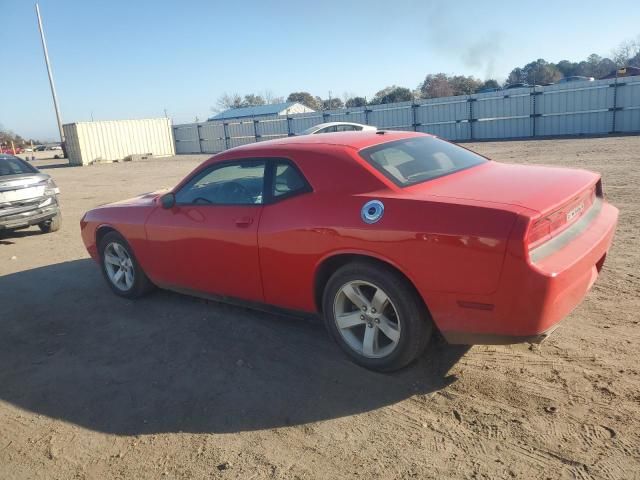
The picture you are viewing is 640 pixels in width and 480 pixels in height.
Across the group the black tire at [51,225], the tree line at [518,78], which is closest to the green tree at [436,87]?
the tree line at [518,78]

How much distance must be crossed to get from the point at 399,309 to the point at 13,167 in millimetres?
9142

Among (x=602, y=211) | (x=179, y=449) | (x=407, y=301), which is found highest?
(x=602, y=211)

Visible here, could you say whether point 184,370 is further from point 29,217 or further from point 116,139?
point 116,139

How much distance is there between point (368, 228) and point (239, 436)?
1.49 meters

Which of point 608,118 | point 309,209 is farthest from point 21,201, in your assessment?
point 608,118

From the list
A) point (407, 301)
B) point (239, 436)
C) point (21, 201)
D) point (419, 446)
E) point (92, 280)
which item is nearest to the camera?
point (419, 446)

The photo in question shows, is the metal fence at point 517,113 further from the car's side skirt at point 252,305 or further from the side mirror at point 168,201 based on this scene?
the car's side skirt at point 252,305

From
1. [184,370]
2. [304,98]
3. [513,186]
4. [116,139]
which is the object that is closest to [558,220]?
[513,186]

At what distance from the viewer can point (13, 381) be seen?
4.08 meters

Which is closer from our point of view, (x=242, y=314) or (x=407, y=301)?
(x=407, y=301)

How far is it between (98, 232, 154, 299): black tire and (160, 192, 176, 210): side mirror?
782 millimetres

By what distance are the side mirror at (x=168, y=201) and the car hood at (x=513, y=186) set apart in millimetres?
2415

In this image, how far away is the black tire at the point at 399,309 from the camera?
337cm

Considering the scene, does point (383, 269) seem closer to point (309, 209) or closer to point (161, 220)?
point (309, 209)
